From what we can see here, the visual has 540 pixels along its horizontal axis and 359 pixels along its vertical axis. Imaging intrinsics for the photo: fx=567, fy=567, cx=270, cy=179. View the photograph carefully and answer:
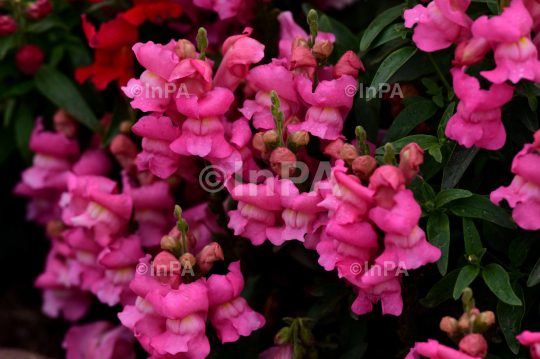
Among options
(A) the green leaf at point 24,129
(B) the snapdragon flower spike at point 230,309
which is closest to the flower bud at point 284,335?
(B) the snapdragon flower spike at point 230,309

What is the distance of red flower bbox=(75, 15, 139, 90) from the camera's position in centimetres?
146

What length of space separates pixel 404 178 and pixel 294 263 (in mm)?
602

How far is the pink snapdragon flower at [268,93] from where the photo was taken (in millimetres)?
1157

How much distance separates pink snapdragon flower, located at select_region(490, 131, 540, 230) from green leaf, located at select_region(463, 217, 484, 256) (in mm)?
111

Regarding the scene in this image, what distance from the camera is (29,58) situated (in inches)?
64.6

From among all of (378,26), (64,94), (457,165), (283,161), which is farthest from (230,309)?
(64,94)

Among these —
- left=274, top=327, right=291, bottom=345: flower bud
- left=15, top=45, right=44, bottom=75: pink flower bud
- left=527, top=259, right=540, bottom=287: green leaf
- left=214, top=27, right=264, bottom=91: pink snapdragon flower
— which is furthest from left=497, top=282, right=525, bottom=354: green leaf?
left=15, top=45, right=44, bottom=75: pink flower bud

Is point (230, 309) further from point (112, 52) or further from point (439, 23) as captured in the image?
point (112, 52)

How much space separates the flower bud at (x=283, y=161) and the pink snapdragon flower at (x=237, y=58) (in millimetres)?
202

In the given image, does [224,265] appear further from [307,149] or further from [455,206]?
[455,206]

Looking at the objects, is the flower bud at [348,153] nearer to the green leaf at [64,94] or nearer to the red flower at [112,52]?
the red flower at [112,52]

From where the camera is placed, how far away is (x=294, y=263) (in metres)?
1.48

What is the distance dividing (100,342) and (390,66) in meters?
1.08

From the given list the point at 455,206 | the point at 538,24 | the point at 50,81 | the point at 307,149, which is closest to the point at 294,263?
the point at 307,149
